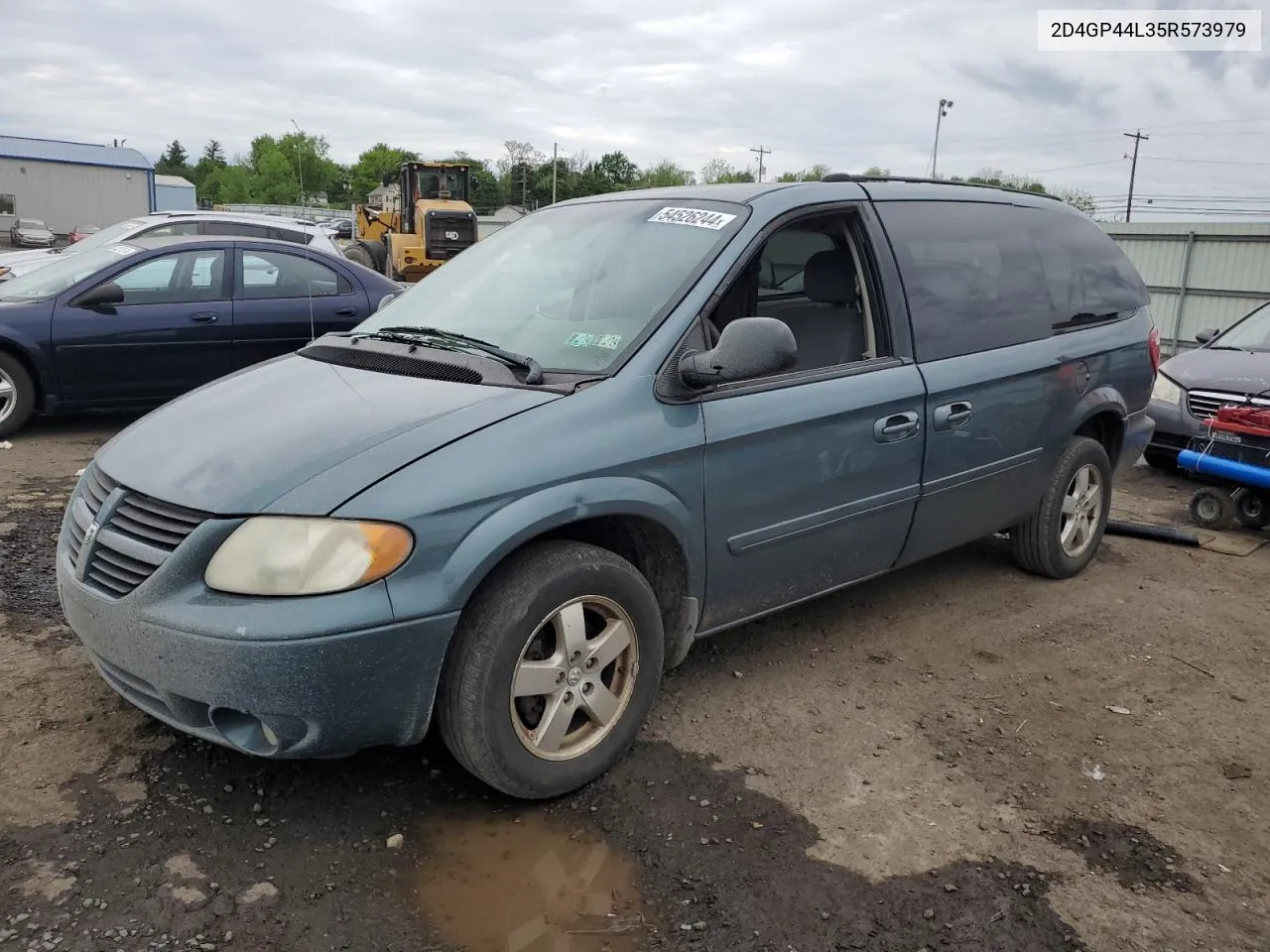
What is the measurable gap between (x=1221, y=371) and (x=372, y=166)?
419 ft

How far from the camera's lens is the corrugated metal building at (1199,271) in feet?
56.2

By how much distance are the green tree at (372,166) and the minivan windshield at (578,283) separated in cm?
11300

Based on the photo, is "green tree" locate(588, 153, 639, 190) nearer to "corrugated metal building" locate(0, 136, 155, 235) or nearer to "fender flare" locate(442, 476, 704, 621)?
"corrugated metal building" locate(0, 136, 155, 235)

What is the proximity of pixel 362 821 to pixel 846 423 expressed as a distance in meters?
2.12

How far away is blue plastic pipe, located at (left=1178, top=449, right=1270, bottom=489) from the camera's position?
6.27m

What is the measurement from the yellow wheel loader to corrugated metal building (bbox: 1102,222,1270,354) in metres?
14.3

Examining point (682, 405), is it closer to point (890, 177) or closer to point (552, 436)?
point (552, 436)

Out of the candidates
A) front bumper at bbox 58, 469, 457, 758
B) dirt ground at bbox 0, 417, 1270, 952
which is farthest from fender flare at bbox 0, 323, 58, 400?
front bumper at bbox 58, 469, 457, 758

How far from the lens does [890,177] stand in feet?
15.0

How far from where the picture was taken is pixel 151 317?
7781 millimetres

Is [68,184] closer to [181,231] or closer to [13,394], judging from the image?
[181,231]

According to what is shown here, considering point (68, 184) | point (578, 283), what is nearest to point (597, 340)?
point (578, 283)

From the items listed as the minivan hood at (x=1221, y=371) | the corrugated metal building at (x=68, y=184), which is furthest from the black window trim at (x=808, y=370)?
the corrugated metal building at (x=68, y=184)

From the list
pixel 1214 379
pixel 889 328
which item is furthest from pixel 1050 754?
pixel 1214 379
